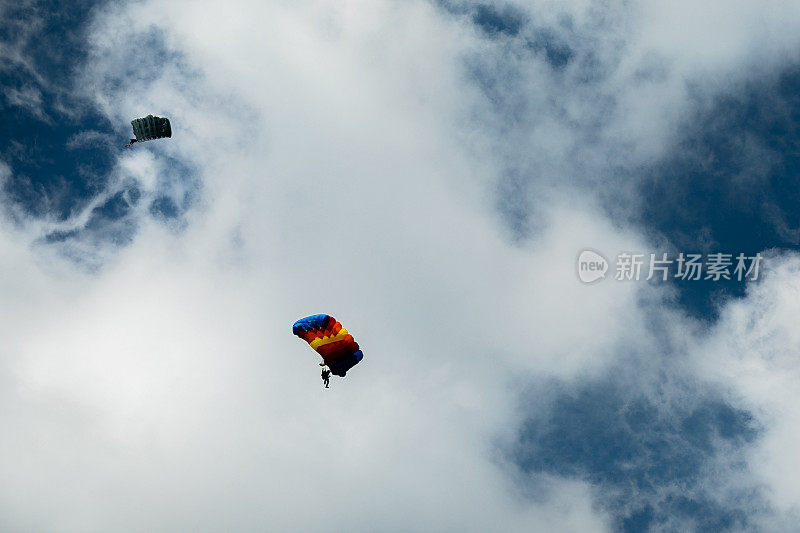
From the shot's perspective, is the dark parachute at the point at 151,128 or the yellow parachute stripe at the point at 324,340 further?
the dark parachute at the point at 151,128

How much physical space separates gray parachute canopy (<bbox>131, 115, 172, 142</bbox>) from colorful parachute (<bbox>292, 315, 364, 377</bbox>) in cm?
2825

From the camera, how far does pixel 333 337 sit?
5650cm

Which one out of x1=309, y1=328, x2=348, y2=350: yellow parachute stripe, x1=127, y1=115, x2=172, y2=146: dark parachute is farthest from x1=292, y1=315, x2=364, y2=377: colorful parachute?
x1=127, y1=115, x2=172, y2=146: dark parachute

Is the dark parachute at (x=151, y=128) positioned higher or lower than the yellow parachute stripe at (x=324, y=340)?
higher

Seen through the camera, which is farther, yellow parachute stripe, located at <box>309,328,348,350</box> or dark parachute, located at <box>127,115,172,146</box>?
dark parachute, located at <box>127,115,172,146</box>

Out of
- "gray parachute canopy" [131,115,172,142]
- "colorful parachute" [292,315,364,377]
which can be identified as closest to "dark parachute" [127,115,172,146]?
"gray parachute canopy" [131,115,172,142]

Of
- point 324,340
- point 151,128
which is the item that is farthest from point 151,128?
point 324,340

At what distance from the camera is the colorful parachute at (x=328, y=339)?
5644cm

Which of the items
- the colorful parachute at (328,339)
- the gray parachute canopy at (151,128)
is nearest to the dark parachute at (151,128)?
the gray parachute canopy at (151,128)

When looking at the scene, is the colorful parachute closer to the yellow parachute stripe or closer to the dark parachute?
the yellow parachute stripe

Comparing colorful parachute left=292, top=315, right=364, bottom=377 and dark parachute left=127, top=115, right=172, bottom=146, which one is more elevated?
dark parachute left=127, top=115, right=172, bottom=146

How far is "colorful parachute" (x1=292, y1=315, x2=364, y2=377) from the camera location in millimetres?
56438

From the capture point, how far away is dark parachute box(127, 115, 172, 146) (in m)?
64.8

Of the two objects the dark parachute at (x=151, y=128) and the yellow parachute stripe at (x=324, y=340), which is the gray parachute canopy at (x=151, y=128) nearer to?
the dark parachute at (x=151, y=128)
